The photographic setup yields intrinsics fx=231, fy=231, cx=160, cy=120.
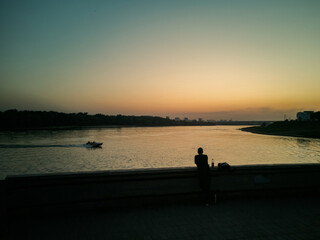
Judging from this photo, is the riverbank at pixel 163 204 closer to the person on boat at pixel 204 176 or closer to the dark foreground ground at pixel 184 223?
the dark foreground ground at pixel 184 223

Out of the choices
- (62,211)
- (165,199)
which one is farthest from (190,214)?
(62,211)

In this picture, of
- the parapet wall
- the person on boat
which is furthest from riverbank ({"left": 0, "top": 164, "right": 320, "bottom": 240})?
the person on boat

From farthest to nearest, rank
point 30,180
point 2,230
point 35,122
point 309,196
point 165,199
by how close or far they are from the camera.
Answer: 1. point 35,122
2. point 309,196
3. point 165,199
4. point 30,180
5. point 2,230

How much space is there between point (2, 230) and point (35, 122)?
205 meters

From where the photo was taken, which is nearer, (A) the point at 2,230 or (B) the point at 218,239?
(B) the point at 218,239

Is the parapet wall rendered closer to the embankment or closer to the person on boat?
the embankment

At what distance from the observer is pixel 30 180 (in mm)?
5648

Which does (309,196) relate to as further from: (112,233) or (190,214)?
(112,233)

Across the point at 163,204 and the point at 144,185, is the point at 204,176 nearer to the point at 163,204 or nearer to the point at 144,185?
the point at 163,204

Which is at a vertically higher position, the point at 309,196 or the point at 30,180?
the point at 30,180

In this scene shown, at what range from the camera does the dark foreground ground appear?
4742mm

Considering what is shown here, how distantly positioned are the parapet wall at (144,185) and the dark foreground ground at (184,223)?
336mm

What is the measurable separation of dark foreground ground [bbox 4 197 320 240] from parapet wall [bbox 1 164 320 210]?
0.34 metres

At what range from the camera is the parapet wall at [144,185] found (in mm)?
5637
